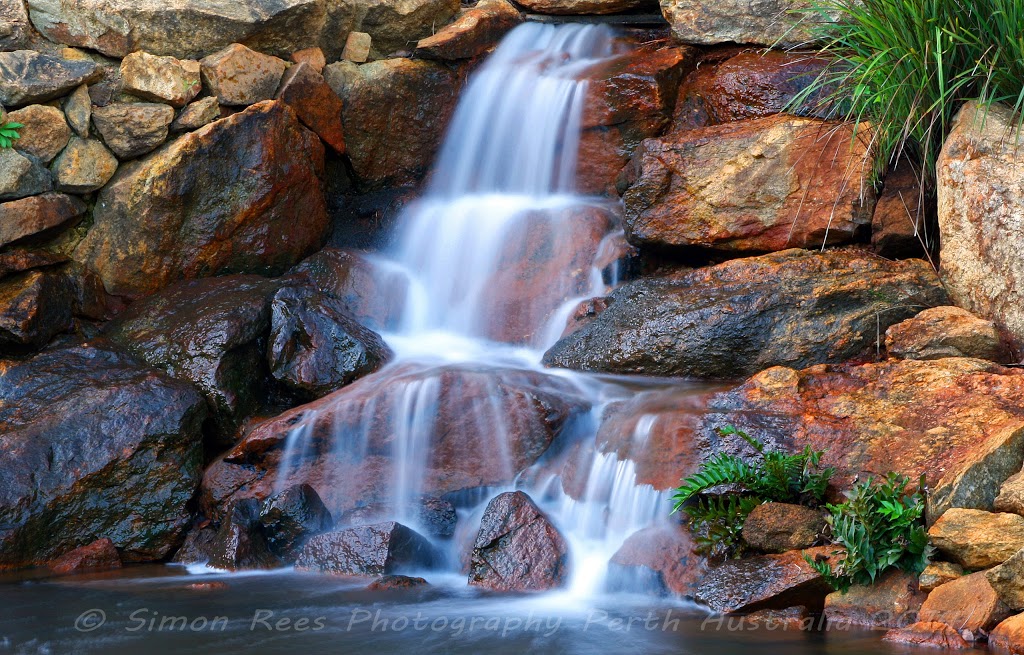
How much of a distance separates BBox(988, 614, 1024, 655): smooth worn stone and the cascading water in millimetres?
2026

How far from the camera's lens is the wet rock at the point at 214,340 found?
786 centimetres

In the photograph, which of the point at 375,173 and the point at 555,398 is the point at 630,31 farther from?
the point at 555,398

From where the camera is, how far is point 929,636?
187 inches

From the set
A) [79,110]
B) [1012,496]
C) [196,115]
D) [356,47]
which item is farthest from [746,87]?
[79,110]

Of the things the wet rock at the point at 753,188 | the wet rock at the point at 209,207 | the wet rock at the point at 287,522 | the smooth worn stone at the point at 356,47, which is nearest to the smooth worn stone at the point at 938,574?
the wet rock at the point at 753,188

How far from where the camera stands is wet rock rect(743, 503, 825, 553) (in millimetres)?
5453

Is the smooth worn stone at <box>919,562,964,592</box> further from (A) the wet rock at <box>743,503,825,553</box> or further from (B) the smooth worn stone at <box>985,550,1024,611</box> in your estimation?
(A) the wet rock at <box>743,503,825,553</box>

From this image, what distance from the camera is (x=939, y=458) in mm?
5613

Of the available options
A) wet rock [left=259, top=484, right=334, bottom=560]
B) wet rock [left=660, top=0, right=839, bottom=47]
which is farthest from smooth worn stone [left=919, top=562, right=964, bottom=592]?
wet rock [left=660, top=0, right=839, bottom=47]

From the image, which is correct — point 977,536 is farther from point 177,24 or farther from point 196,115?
point 177,24

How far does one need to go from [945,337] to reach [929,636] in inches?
93.6

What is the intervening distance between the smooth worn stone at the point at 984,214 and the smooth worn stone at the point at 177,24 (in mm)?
6114

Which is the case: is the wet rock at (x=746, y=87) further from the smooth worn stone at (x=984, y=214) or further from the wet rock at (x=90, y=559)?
the wet rock at (x=90, y=559)

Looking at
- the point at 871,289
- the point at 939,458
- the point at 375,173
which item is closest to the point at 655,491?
the point at 939,458
